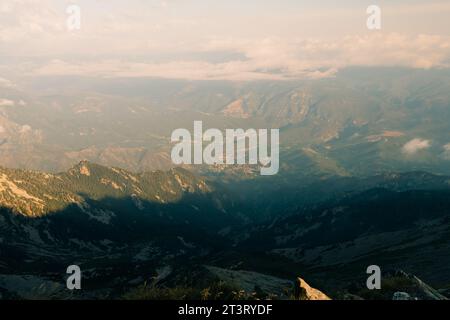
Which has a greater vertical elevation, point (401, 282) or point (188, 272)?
point (188, 272)
